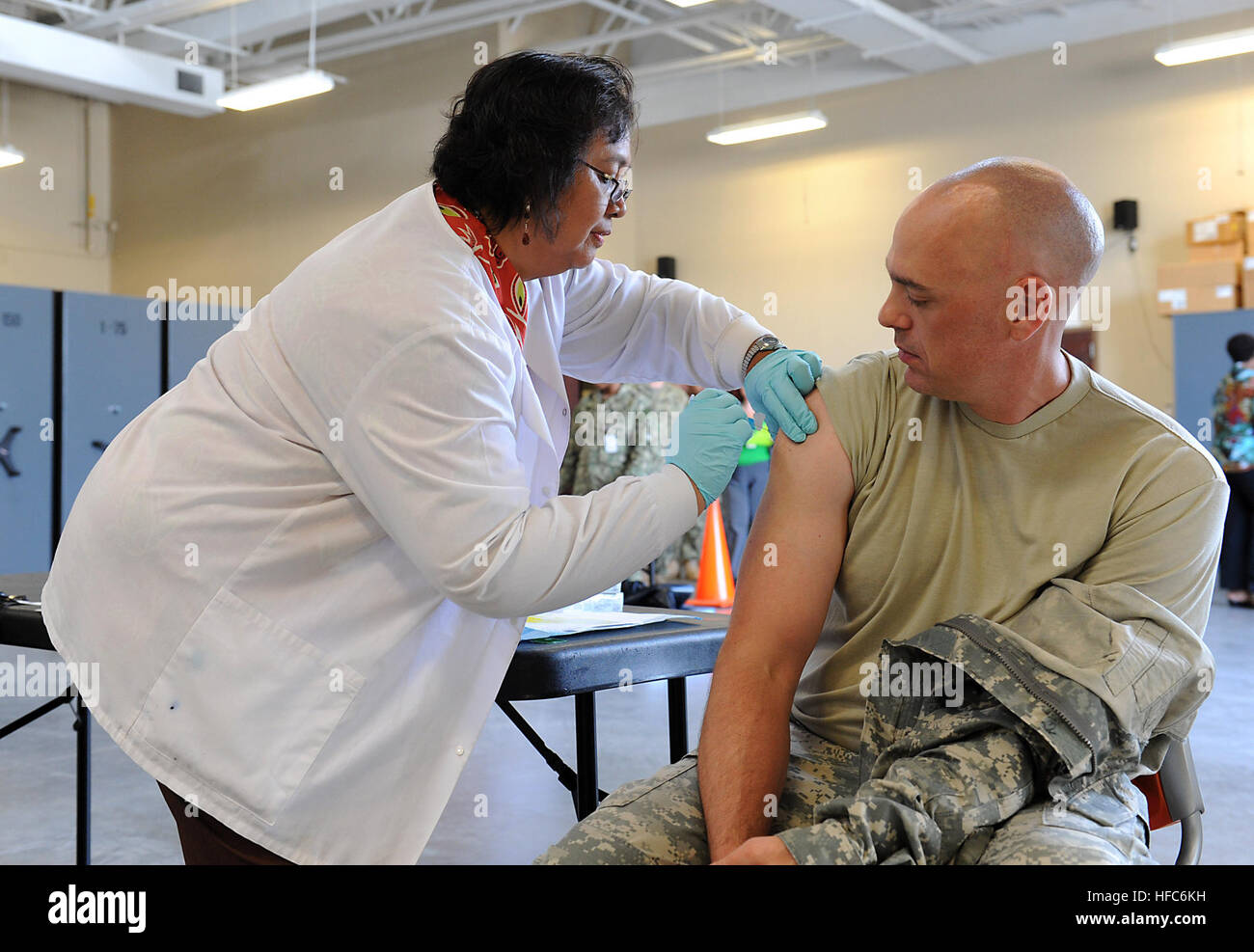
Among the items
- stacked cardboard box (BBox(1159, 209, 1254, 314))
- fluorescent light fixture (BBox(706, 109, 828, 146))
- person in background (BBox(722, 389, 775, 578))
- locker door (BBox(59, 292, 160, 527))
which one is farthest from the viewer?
fluorescent light fixture (BBox(706, 109, 828, 146))

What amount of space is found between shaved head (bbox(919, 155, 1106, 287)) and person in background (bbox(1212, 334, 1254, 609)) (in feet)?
20.8

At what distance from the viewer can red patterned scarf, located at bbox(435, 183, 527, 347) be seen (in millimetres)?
1387

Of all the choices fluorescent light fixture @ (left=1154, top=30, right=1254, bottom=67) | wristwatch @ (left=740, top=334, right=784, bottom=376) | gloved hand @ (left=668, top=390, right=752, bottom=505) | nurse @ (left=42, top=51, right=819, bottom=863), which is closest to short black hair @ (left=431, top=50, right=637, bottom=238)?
nurse @ (left=42, top=51, right=819, bottom=863)

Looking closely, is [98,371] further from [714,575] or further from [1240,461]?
[1240,461]

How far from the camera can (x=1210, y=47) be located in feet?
22.7

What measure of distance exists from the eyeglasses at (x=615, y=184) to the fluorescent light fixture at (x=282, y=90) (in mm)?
6478

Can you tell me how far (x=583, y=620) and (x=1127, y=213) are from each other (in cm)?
751

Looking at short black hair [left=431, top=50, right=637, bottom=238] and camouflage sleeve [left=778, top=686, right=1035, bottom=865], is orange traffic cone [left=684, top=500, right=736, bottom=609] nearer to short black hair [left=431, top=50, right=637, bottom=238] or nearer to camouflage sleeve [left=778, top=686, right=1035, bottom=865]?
short black hair [left=431, top=50, right=637, bottom=238]

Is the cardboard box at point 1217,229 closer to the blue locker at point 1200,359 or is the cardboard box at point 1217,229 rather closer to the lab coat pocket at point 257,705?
the blue locker at point 1200,359

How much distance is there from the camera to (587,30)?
9.55m

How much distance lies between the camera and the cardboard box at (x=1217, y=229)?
295 inches

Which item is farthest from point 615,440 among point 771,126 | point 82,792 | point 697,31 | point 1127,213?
point 697,31
